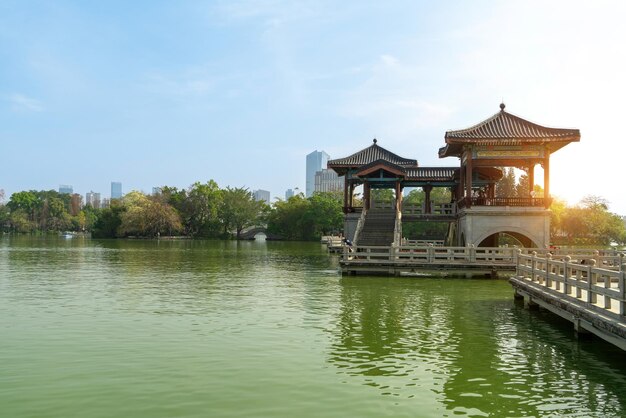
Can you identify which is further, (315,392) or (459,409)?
(315,392)

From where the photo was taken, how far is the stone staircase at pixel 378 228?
102 ft

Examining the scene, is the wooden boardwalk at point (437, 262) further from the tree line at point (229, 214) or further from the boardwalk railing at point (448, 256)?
the tree line at point (229, 214)

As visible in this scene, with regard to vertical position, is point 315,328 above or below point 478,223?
below

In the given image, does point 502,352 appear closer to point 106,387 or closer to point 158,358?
point 158,358

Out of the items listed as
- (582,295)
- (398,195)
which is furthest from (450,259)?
(582,295)

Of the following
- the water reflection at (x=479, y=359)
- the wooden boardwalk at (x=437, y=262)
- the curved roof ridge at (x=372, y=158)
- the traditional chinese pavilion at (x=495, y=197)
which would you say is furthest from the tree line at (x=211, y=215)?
the water reflection at (x=479, y=359)

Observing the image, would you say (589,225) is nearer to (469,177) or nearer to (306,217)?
(306,217)

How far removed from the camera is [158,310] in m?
15.9

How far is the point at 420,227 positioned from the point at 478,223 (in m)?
52.4

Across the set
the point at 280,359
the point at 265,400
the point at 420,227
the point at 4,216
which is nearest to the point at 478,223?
the point at 280,359

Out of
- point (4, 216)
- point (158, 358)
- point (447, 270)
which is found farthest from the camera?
point (4, 216)

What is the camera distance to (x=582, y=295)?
13.5 meters

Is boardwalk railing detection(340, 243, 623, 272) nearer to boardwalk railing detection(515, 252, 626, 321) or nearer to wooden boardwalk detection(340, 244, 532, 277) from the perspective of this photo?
wooden boardwalk detection(340, 244, 532, 277)

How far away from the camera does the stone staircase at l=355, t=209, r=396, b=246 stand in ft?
102
